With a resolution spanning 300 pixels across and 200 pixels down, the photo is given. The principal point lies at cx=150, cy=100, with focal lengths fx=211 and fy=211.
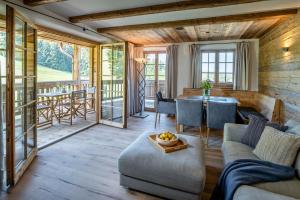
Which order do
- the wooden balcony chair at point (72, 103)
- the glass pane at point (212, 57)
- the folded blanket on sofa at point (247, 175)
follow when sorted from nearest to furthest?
the folded blanket on sofa at point (247, 175) < the wooden balcony chair at point (72, 103) < the glass pane at point (212, 57)

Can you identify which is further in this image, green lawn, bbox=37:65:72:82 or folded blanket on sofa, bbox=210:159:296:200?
green lawn, bbox=37:65:72:82

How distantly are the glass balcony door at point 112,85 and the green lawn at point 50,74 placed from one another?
8.58 feet

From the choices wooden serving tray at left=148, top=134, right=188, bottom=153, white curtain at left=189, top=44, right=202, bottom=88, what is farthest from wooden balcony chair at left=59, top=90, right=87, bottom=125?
wooden serving tray at left=148, top=134, right=188, bottom=153

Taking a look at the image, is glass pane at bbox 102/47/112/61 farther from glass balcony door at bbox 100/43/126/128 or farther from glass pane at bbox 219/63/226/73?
glass pane at bbox 219/63/226/73

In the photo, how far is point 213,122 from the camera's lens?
4.06m

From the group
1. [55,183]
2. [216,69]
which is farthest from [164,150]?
[216,69]

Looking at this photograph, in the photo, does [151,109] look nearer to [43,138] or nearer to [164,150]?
[43,138]

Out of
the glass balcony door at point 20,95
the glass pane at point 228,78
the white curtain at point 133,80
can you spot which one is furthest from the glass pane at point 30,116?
the glass pane at point 228,78

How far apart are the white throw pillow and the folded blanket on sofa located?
99 millimetres

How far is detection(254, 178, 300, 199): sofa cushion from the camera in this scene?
1710 mm

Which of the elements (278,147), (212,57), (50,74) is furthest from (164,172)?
(50,74)

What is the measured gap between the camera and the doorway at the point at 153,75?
7.04m

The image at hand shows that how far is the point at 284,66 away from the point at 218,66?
2.49 metres

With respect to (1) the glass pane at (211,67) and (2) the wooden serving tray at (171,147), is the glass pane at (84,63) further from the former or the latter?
(2) the wooden serving tray at (171,147)
